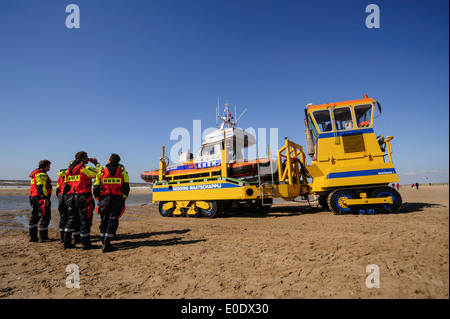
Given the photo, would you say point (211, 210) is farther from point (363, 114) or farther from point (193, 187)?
point (363, 114)

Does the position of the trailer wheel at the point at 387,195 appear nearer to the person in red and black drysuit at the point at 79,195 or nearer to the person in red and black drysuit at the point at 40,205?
the person in red and black drysuit at the point at 79,195

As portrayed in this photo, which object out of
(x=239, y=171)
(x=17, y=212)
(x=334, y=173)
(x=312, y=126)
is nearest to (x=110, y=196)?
Answer: (x=239, y=171)

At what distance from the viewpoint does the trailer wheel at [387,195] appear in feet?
20.1

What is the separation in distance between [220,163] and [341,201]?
14.7ft

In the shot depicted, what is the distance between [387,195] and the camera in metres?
6.24

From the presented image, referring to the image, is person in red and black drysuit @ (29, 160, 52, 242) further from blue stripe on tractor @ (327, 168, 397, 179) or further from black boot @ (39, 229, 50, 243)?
blue stripe on tractor @ (327, 168, 397, 179)

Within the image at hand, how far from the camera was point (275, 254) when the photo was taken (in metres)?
3.24

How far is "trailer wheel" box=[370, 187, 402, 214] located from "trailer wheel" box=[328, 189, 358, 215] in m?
0.56

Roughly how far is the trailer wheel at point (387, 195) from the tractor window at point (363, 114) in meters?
1.98

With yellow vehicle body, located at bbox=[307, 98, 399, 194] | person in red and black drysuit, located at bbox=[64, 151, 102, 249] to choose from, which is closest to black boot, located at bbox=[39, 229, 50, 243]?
person in red and black drysuit, located at bbox=[64, 151, 102, 249]

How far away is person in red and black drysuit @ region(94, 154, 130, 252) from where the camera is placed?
13.1ft

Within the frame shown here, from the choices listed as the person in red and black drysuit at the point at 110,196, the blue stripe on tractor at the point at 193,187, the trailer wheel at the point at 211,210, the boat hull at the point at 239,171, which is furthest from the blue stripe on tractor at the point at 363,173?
the person in red and black drysuit at the point at 110,196

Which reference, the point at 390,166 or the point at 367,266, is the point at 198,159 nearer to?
the point at 390,166
